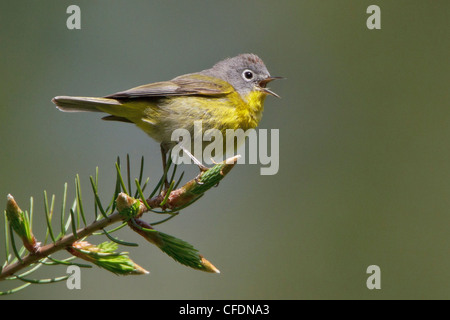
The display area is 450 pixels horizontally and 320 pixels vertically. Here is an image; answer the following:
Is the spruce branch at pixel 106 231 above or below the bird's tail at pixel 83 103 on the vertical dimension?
below

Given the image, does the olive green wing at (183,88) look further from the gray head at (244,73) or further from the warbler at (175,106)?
the gray head at (244,73)

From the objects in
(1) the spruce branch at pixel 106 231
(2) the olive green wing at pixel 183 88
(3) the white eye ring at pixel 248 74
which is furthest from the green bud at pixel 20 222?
(3) the white eye ring at pixel 248 74

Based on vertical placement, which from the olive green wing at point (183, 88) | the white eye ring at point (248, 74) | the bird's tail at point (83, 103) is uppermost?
the white eye ring at point (248, 74)

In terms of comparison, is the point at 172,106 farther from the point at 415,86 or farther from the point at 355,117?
the point at 415,86

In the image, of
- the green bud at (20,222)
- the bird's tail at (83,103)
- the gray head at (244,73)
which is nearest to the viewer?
the green bud at (20,222)

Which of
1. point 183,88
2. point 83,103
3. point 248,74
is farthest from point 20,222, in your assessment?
point 248,74

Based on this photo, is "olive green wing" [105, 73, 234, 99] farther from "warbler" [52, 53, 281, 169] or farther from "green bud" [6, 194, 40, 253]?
"green bud" [6, 194, 40, 253]

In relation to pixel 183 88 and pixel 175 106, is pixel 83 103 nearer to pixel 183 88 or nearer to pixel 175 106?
pixel 175 106

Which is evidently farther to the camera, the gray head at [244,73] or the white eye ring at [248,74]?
the white eye ring at [248,74]
